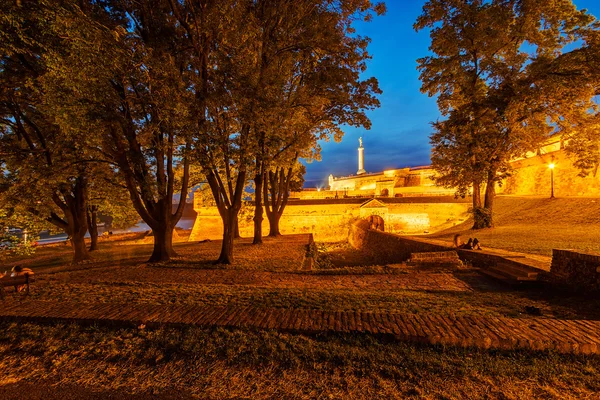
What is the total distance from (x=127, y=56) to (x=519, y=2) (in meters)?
18.2

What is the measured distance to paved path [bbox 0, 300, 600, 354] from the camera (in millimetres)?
2895

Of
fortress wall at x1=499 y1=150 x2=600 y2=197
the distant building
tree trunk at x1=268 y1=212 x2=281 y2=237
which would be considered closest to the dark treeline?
tree trunk at x1=268 y1=212 x2=281 y2=237

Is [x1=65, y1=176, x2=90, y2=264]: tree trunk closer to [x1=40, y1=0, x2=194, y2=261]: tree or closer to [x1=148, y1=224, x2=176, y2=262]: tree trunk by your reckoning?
[x1=40, y1=0, x2=194, y2=261]: tree

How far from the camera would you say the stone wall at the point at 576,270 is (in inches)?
193

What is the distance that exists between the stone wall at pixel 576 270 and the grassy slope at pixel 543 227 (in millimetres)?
3725

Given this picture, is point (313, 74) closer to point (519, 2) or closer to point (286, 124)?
point (286, 124)

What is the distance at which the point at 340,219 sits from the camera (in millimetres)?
30750

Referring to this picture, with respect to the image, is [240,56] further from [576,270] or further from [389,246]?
[389,246]

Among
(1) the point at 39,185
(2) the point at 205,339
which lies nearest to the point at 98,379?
(2) the point at 205,339

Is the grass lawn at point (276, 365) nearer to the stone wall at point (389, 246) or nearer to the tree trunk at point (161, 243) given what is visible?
the tree trunk at point (161, 243)

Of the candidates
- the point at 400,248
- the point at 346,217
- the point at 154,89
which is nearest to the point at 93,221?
the point at 154,89

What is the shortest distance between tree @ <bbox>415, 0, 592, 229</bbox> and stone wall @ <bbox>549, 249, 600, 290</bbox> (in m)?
9.38

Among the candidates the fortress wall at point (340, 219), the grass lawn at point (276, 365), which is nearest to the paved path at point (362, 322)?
the grass lawn at point (276, 365)

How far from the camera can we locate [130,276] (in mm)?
7738
